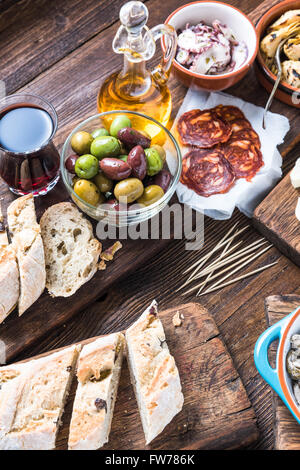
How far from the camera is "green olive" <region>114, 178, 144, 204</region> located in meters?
1.59

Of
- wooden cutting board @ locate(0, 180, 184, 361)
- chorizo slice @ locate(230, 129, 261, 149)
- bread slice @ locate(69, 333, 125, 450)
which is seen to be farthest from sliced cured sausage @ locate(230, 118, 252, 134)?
bread slice @ locate(69, 333, 125, 450)

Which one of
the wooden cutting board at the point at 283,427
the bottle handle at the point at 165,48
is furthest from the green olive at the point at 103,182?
the wooden cutting board at the point at 283,427

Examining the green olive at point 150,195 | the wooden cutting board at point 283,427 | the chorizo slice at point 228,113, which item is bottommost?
the wooden cutting board at point 283,427

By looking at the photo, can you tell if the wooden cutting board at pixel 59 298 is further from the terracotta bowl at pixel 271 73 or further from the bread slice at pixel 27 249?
the terracotta bowl at pixel 271 73

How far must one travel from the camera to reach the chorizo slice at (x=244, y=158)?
6.13 ft

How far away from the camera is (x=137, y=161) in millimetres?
1598

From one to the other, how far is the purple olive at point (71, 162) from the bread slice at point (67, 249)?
14 centimetres

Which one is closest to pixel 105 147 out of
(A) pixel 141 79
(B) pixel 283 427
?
(A) pixel 141 79

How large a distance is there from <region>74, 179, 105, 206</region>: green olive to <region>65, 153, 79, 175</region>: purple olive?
2.5 inches

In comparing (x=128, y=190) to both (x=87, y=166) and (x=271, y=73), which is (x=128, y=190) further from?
(x=271, y=73)

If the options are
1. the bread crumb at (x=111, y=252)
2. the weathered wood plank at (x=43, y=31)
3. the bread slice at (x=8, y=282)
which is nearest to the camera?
the bread slice at (x=8, y=282)

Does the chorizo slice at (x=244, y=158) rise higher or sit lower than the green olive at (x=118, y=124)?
lower

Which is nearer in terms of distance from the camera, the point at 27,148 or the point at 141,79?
the point at 27,148

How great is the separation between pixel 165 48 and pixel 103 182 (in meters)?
0.58
